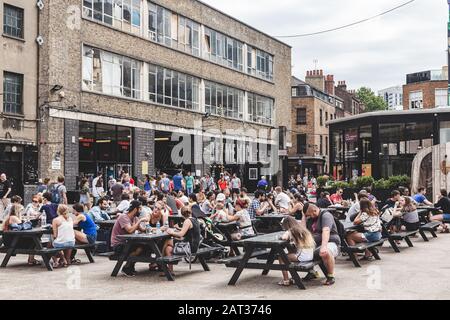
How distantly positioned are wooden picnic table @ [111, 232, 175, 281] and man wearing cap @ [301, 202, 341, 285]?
2460mm

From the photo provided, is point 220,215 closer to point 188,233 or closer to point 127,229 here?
point 188,233

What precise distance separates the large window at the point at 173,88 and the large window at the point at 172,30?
1745 millimetres

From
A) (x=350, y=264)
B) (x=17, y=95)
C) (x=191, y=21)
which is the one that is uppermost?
(x=191, y=21)

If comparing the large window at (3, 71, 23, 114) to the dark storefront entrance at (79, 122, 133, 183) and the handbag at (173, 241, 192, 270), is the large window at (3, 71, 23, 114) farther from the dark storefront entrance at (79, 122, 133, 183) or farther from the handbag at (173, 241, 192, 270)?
the handbag at (173, 241, 192, 270)

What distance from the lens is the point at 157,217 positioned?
1227cm

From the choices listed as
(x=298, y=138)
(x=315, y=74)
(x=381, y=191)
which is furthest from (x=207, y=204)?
(x=315, y=74)

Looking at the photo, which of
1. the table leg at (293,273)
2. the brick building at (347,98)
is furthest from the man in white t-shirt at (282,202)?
the brick building at (347,98)

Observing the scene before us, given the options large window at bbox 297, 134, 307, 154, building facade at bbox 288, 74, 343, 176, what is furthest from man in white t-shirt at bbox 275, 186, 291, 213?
large window at bbox 297, 134, 307, 154

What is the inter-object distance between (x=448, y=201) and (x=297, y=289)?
34.4ft

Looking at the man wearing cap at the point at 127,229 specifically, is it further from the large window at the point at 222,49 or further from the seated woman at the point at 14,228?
the large window at the point at 222,49

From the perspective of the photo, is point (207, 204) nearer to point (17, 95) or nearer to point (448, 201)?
point (448, 201)

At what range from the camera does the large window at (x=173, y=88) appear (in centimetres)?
3331

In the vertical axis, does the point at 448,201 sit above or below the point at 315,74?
below
